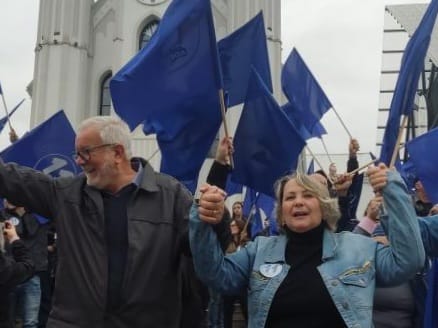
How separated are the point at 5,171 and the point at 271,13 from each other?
58.6 ft

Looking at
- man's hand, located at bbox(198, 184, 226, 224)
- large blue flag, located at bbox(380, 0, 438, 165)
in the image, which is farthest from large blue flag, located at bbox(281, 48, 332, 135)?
man's hand, located at bbox(198, 184, 226, 224)

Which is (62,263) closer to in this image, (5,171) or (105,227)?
(105,227)

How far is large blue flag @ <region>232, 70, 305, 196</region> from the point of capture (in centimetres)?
558

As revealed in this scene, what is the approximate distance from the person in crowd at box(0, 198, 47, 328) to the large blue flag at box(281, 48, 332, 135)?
3631mm

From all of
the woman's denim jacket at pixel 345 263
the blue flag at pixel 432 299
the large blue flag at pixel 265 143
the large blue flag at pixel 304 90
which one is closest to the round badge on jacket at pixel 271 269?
the woman's denim jacket at pixel 345 263

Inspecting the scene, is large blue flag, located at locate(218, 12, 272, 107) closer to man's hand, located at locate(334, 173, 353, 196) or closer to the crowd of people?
man's hand, located at locate(334, 173, 353, 196)

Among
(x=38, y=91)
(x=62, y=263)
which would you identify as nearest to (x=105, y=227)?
(x=62, y=263)

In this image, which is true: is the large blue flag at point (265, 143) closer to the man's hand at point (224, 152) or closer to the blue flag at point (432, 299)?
the blue flag at point (432, 299)

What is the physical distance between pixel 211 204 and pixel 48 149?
460cm

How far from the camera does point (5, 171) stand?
3023 millimetres

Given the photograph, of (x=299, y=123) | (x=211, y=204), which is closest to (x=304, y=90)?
(x=299, y=123)

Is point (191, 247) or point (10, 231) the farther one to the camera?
point (10, 231)

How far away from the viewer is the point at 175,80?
14.8ft

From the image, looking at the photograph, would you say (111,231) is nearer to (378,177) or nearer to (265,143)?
(378,177)
